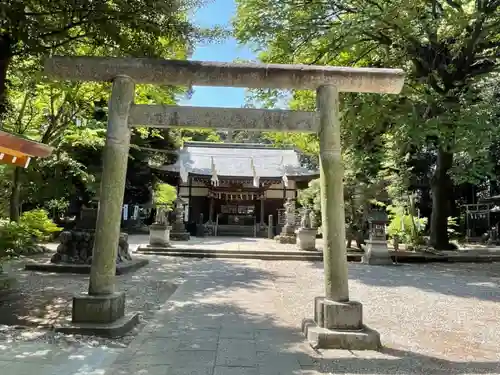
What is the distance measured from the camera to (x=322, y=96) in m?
5.46

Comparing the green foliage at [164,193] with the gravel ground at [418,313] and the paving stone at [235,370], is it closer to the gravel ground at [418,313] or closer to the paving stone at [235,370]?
the gravel ground at [418,313]

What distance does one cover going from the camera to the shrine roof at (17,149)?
495 centimetres

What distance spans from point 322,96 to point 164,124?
2146 millimetres

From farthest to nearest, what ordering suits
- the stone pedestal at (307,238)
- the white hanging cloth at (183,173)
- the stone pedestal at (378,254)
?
the white hanging cloth at (183,173) → the stone pedestal at (307,238) → the stone pedestal at (378,254)

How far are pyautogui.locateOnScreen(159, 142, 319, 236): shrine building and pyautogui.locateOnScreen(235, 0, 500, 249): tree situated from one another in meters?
13.6

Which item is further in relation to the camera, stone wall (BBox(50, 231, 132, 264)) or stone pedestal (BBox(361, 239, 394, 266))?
stone pedestal (BBox(361, 239, 394, 266))

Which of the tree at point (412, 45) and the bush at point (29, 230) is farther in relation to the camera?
the bush at point (29, 230)

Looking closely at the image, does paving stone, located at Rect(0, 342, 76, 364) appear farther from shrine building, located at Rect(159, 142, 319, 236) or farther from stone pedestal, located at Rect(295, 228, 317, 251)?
shrine building, located at Rect(159, 142, 319, 236)

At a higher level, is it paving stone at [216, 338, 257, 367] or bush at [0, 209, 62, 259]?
bush at [0, 209, 62, 259]

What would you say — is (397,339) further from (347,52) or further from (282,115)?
(347,52)

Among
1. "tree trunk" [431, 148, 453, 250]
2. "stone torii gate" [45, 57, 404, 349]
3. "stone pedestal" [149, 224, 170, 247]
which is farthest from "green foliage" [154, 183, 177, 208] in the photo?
"stone torii gate" [45, 57, 404, 349]

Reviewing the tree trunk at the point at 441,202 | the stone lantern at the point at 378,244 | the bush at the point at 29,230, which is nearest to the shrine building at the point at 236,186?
the tree trunk at the point at 441,202

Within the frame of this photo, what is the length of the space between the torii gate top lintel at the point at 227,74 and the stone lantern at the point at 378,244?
9219 millimetres

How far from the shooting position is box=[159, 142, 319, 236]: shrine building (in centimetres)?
2692
